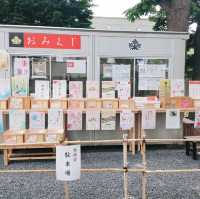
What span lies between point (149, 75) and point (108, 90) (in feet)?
3.47

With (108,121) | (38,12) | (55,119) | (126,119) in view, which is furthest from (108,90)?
(38,12)

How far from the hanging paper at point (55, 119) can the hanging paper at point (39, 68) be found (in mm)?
963

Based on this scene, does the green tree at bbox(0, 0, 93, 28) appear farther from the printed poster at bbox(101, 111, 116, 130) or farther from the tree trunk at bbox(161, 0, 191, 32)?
the printed poster at bbox(101, 111, 116, 130)

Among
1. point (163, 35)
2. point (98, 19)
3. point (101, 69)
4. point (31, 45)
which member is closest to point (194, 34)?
point (163, 35)

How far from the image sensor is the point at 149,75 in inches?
321

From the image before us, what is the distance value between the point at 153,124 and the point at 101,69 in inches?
66.2

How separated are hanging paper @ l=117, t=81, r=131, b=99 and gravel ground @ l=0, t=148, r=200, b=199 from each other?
4.76ft

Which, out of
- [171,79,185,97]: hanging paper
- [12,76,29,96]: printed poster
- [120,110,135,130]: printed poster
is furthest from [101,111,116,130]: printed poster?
[12,76,29,96]: printed poster

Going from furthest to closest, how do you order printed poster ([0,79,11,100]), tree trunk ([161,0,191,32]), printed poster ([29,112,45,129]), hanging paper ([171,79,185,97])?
tree trunk ([161,0,191,32]) → hanging paper ([171,79,185,97]) → printed poster ([0,79,11,100]) → printed poster ([29,112,45,129])

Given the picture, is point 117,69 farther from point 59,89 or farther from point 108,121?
point 59,89

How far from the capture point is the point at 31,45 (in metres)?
7.66

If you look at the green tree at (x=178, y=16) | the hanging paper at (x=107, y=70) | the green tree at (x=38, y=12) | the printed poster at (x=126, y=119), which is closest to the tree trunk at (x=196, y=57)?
the green tree at (x=178, y=16)

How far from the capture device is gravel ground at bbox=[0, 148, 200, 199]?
198 inches

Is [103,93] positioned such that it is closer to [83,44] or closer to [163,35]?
[83,44]
